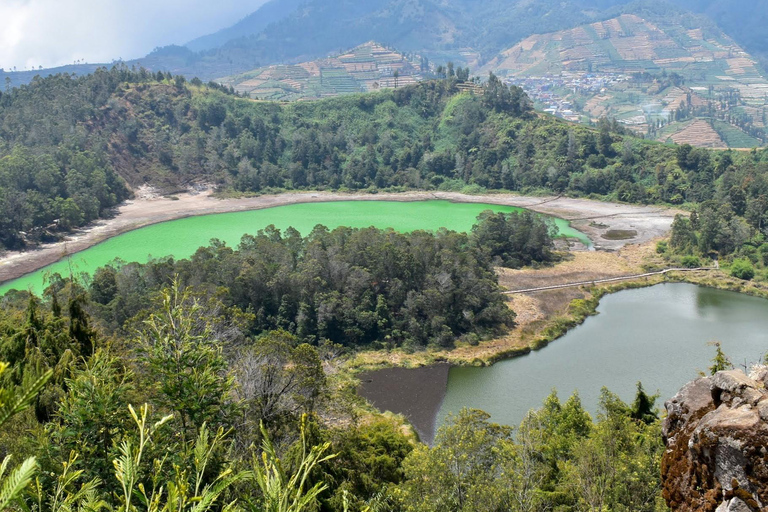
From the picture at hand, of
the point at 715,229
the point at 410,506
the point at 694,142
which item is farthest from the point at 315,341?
the point at 694,142

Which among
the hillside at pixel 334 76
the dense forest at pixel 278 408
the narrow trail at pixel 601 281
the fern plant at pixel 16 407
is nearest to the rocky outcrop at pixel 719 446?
the dense forest at pixel 278 408

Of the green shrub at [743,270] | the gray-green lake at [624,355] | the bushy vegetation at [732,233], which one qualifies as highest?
the bushy vegetation at [732,233]

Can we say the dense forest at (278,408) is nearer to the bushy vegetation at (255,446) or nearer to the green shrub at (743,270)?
the bushy vegetation at (255,446)

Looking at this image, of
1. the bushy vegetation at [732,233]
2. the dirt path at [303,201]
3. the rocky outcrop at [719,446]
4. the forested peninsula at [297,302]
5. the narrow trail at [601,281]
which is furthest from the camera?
the dirt path at [303,201]

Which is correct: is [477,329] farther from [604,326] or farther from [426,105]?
[426,105]

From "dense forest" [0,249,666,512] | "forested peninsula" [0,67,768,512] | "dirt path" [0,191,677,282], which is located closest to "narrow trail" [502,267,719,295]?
"forested peninsula" [0,67,768,512]

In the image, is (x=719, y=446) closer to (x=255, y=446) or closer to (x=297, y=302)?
(x=255, y=446)

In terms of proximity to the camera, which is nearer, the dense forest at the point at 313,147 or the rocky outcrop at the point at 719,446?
the rocky outcrop at the point at 719,446

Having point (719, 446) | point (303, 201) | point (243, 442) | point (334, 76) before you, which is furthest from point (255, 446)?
point (334, 76)

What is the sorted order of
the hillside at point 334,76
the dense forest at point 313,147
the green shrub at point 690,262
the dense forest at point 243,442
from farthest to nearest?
the hillside at point 334,76, the dense forest at point 313,147, the green shrub at point 690,262, the dense forest at point 243,442
